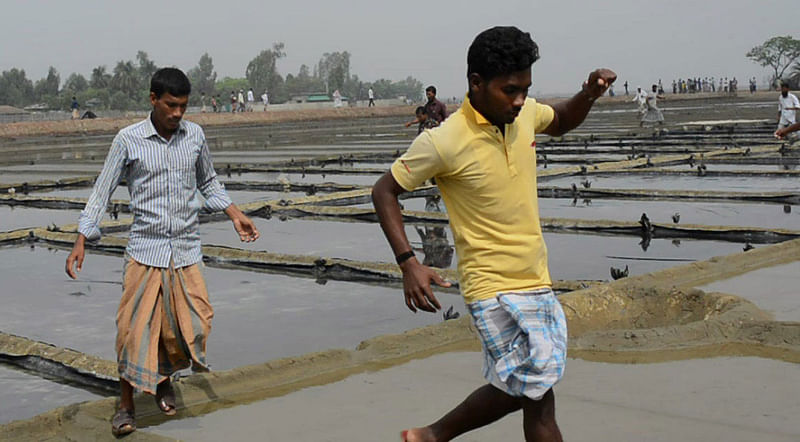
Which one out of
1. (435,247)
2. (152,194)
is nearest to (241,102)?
(435,247)

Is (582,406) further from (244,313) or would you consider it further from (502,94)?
(244,313)

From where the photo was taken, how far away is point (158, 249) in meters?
4.57

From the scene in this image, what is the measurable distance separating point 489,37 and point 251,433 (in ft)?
6.32

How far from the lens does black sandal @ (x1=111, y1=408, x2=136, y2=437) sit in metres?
4.32

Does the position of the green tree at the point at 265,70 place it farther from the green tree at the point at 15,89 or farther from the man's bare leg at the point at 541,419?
the man's bare leg at the point at 541,419

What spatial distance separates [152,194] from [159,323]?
54cm

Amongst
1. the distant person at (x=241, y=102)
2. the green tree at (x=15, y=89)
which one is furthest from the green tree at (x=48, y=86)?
the distant person at (x=241, y=102)

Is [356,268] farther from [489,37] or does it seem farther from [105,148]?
[105,148]

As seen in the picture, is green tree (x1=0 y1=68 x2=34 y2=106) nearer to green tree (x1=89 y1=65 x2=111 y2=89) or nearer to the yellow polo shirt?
green tree (x1=89 y1=65 x2=111 y2=89)

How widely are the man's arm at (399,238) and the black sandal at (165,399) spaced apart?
1662 millimetres

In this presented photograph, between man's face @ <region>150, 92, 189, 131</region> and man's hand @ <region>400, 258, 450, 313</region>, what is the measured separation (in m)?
1.65

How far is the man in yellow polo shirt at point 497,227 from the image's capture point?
129 inches

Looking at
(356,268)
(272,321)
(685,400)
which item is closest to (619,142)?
(356,268)

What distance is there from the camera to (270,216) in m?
12.9
